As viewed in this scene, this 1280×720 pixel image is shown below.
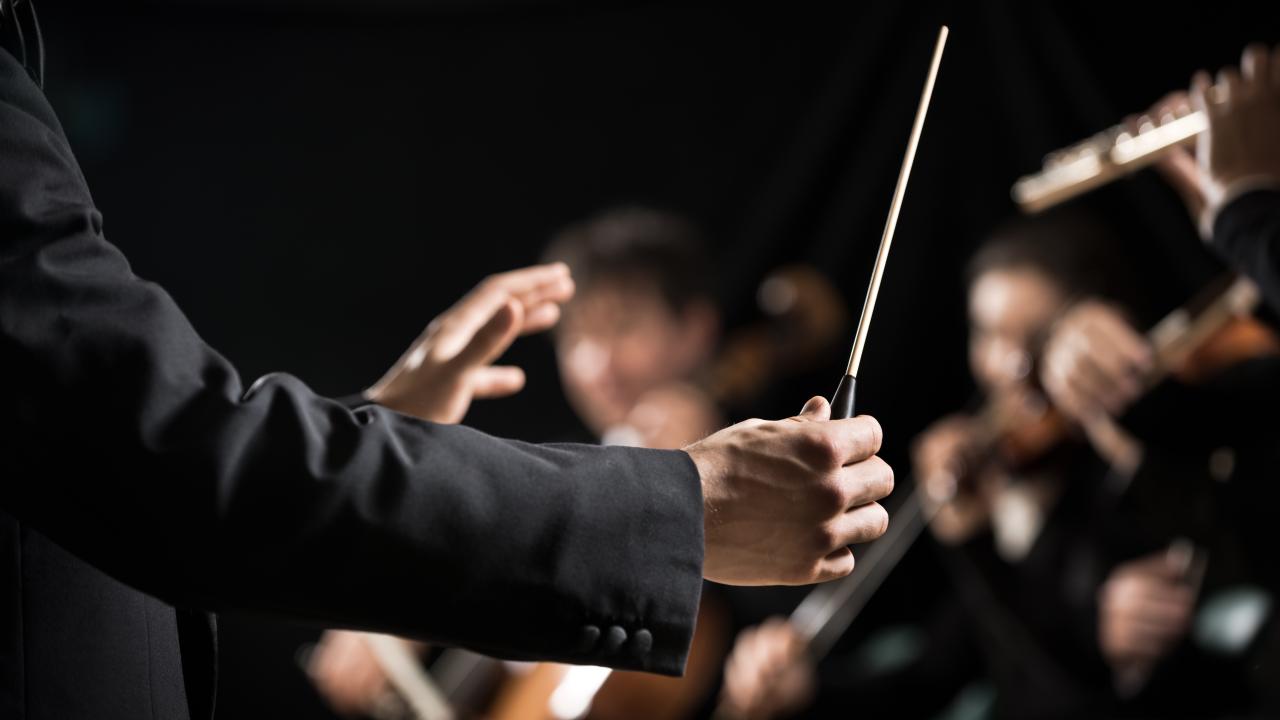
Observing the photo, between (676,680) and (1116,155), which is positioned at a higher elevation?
(1116,155)

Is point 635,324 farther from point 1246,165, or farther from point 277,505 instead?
point 277,505

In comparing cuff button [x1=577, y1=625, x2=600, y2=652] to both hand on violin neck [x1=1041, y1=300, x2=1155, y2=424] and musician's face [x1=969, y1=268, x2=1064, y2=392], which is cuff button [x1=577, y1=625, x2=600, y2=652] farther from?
musician's face [x1=969, y1=268, x2=1064, y2=392]

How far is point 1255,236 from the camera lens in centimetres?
107

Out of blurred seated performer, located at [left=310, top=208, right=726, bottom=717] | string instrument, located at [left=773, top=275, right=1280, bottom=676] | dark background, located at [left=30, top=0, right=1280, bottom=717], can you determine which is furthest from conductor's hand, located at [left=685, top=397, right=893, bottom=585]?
dark background, located at [left=30, top=0, right=1280, bottom=717]

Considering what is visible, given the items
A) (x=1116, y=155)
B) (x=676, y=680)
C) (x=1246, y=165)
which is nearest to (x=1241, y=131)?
(x=1246, y=165)

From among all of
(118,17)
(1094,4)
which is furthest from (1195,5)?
(118,17)

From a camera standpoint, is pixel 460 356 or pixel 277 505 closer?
pixel 277 505

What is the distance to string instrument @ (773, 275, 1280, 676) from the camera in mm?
1484

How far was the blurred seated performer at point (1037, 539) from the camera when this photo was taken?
62.6 inches

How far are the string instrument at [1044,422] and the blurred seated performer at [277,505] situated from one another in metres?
0.77

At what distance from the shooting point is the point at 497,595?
0.58 metres

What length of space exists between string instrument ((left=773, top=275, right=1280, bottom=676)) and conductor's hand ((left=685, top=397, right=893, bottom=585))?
Answer: 714 mm

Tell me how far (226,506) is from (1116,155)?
40.7 inches

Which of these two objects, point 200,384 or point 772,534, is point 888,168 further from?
point 200,384
